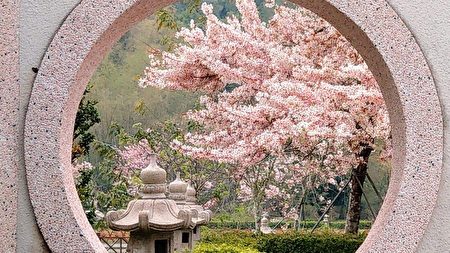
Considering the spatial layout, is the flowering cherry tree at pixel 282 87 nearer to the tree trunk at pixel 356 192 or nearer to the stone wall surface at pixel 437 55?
the tree trunk at pixel 356 192

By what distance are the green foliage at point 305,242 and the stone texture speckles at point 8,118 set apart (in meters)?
7.28

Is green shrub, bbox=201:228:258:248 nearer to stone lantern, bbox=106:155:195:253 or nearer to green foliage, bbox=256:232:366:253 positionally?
green foliage, bbox=256:232:366:253

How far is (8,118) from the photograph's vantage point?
327 centimetres

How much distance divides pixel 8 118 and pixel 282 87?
19.3 feet

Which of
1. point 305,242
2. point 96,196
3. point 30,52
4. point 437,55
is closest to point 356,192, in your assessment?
point 305,242

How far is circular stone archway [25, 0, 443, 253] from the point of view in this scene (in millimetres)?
3379

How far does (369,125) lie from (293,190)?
7.76m

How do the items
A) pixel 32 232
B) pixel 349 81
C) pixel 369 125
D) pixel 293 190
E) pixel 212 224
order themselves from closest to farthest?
pixel 32 232
pixel 369 125
pixel 349 81
pixel 293 190
pixel 212 224

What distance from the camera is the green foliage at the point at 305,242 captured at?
9977 millimetres

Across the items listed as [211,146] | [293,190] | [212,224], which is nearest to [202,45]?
[211,146]

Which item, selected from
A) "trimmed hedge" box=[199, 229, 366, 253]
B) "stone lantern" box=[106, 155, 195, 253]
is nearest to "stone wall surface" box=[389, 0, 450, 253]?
"stone lantern" box=[106, 155, 195, 253]

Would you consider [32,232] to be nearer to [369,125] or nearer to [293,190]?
[369,125]

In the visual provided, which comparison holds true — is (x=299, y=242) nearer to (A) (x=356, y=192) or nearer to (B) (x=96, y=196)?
(A) (x=356, y=192)

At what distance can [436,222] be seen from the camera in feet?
11.4
